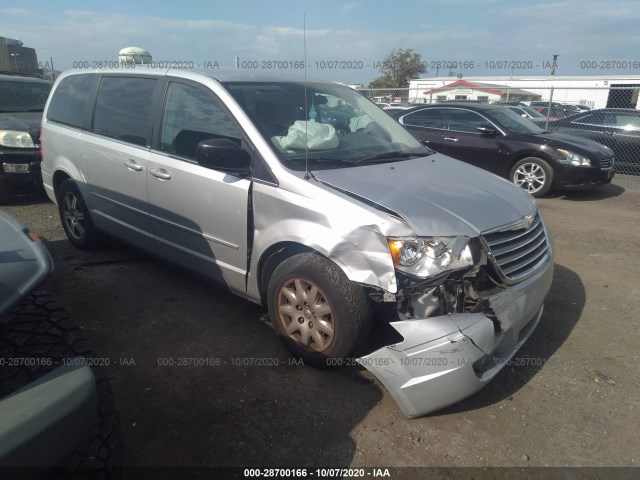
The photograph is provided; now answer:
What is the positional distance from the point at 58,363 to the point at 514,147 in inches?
307

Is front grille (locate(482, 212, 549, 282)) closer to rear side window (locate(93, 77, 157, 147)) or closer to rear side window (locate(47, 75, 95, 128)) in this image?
rear side window (locate(93, 77, 157, 147))

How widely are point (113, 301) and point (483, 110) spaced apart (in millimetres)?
7109

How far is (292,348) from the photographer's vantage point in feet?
9.57

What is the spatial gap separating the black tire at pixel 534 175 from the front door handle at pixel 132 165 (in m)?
6.43

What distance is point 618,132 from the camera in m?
9.62

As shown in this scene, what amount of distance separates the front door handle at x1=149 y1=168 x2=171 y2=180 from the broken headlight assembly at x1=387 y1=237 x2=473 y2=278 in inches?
74.7

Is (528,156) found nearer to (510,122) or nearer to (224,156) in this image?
(510,122)

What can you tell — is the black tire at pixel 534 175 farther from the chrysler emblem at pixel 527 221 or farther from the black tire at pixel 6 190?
the black tire at pixel 6 190

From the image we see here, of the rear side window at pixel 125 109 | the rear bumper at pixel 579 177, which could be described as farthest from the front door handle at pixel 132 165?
the rear bumper at pixel 579 177

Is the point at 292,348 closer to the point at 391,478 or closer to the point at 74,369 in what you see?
the point at 391,478

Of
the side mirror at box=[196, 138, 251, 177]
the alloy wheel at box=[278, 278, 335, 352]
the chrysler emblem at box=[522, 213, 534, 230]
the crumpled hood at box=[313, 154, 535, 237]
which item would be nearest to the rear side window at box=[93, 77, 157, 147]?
the side mirror at box=[196, 138, 251, 177]

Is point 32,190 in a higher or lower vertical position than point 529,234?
lower

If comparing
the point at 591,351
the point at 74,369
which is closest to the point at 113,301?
the point at 74,369

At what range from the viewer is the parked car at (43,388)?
1.23 meters
